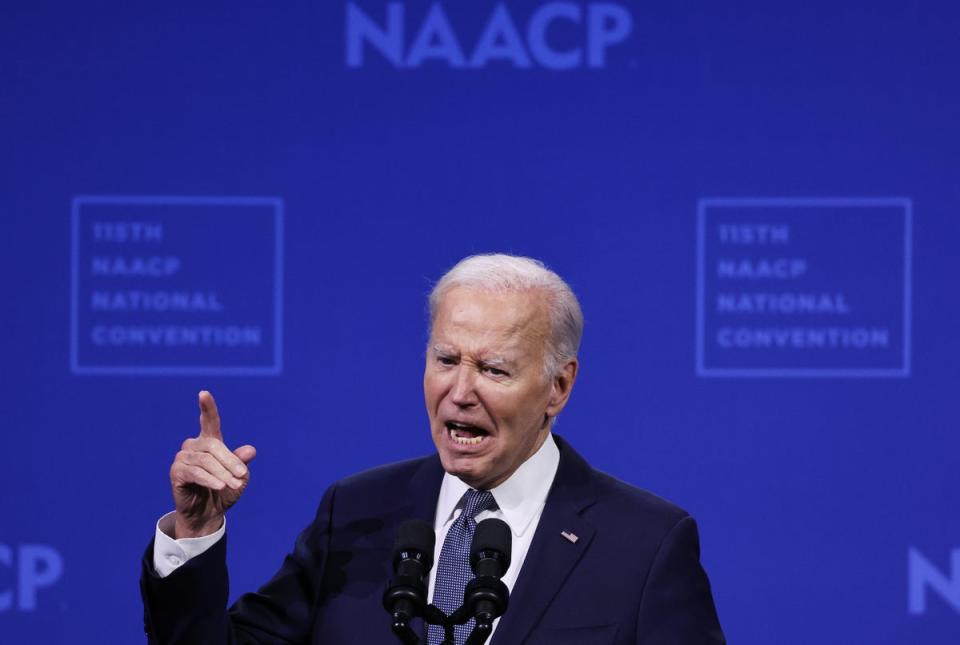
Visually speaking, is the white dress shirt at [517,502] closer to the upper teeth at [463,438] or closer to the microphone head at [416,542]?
the upper teeth at [463,438]

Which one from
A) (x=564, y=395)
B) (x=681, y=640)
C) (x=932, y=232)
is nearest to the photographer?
(x=681, y=640)

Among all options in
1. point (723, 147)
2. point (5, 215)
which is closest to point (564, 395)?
point (723, 147)

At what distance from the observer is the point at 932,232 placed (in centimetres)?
374

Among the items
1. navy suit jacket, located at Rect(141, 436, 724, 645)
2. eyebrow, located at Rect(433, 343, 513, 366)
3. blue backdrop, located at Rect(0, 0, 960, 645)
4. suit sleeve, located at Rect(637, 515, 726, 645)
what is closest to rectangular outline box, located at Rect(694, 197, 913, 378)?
blue backdrop, located at Rect(0, 0, 960, 645)

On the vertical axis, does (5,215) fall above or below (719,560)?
above

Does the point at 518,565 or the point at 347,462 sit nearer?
the point at 518,565

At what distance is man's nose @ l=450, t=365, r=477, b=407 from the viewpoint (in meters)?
2.25

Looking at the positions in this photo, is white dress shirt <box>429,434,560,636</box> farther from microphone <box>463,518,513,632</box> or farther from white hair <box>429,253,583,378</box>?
microphone <box>463,518,513,632</box>

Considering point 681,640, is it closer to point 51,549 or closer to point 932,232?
point 932,232

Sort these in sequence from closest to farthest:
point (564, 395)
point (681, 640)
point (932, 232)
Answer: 1. point (681, 640)
2. point (564, 395)
3. point (932, 232)

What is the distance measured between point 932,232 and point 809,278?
391 millimetres

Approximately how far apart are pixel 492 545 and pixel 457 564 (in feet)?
1.38

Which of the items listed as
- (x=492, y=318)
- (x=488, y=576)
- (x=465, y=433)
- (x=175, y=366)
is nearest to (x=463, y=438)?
(x=465, y=433)

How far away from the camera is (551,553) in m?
2.29
